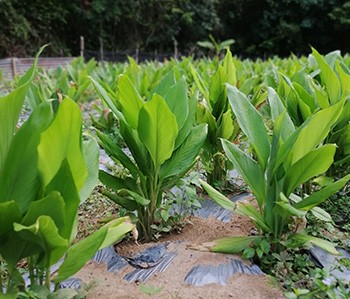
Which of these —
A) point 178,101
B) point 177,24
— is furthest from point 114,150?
point 177,24

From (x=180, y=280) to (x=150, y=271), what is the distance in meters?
0.13

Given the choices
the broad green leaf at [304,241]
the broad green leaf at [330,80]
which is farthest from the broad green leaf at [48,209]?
the broad green leaf at [330,80]

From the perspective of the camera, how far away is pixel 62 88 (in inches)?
173

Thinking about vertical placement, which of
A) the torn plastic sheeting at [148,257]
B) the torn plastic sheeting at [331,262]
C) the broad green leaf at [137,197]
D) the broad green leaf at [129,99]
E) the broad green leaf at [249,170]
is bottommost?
the torn plastic sheeting at [331,262]

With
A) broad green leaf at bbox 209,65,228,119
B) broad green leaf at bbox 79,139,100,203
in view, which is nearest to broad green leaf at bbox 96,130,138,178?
broad green leaf at bbox 79,139,100,203

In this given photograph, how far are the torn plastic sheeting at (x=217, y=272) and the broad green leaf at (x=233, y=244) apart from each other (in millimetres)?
43

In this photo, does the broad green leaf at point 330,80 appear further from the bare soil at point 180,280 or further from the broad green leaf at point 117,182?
the broad green leaf at point 117,182

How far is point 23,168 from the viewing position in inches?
50.7

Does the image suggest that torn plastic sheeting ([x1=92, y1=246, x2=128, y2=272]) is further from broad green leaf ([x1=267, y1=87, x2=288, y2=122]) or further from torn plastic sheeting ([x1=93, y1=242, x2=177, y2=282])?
broad green leaf ([x1=267, y1=87, x2=288, y2=122])

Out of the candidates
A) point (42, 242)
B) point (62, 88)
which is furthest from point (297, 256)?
point (62, 88)

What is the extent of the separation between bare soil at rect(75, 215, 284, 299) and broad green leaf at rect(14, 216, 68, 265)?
0.27 metres

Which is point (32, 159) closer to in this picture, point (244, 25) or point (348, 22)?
point (348, 22)

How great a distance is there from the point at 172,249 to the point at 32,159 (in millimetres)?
762

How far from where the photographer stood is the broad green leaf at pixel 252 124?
1708mm
